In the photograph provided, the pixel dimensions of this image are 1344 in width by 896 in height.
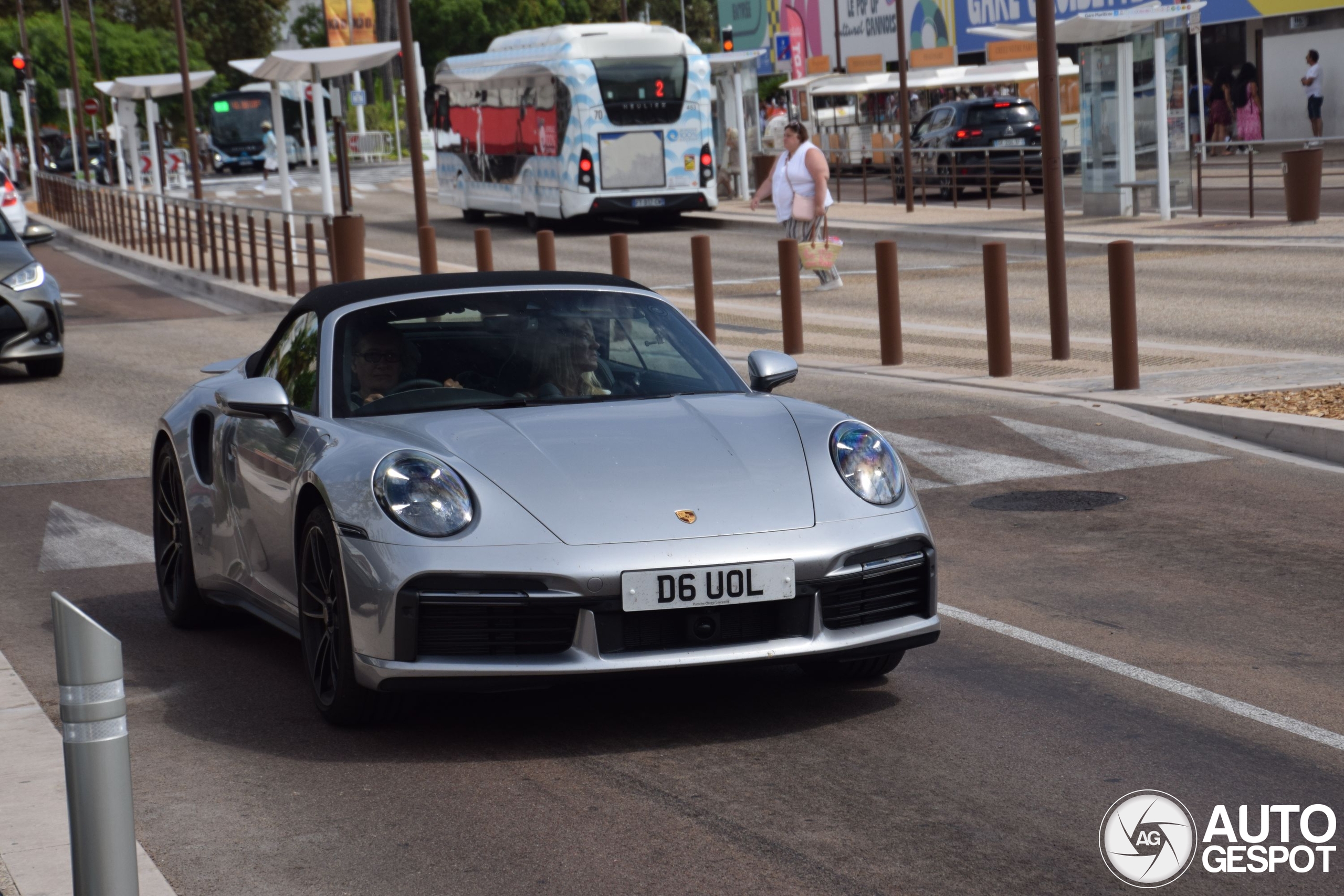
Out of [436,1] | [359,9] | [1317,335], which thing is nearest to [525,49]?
[1317,335]

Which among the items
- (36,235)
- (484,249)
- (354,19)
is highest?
(354,19)

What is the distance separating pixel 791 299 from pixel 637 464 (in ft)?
34.5

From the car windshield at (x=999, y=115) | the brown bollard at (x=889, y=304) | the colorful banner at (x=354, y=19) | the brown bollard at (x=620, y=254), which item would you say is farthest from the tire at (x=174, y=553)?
the colorful banner at (x=354, y=19)

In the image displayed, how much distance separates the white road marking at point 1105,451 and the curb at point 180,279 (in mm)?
Result: 12802

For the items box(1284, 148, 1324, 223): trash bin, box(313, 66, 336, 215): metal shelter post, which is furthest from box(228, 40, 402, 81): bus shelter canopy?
box(1284, 148, 1324, 223): trash bin

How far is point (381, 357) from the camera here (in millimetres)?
6281

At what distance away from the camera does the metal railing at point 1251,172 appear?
87.6 ft

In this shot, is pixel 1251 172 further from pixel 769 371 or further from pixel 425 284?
pixel 425 284

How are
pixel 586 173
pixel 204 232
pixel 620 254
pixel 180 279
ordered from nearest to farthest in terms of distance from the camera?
pixel 620 254 → pixel 204 232 → pixel 180 279 → pixel 586 173

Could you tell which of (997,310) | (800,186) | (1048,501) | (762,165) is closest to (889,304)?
(997,310)

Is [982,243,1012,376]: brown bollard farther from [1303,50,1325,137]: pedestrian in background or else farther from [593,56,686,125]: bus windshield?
[1303,50,1325,137]: pedestrian in background

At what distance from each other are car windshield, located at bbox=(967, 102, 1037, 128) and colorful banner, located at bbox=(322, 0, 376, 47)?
47853mm

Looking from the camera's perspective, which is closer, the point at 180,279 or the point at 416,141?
the point at 416,141
